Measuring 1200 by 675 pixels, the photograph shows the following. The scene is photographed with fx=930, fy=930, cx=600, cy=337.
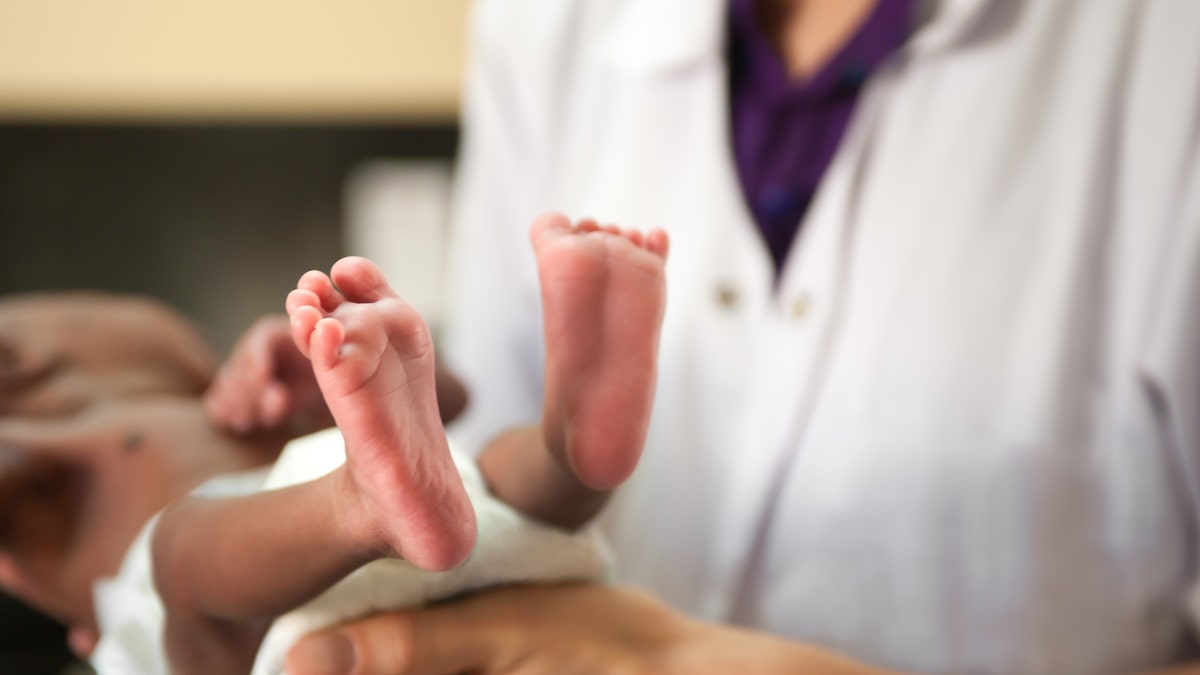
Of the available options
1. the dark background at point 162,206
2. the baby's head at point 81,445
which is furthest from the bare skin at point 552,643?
the dark background at point 162,206

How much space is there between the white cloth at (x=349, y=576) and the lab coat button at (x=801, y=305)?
Answer: 8.5 inches

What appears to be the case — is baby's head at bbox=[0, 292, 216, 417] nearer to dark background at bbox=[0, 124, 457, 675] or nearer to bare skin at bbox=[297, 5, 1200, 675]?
bare skin at bbox=[297, 5, 1200, 675]

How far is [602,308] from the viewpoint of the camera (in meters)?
0.28

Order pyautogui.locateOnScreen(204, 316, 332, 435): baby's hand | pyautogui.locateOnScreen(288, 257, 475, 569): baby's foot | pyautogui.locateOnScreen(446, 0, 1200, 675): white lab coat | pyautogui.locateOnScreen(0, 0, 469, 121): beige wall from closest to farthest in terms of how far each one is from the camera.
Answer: pyautogui.locateOnScreen(288, 257, 475, 569): baby's foot
pyautogui.locateOnScreen(204, 316, 332, 435): baby's hand
pyautogui.locateOnScreen(446, 0, 1200, 675): white lab coat
pyautogui.locateOnScreen(0, 0, 469, 121): beige wall

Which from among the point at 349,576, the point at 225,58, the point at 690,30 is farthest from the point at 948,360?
the point at 225,58

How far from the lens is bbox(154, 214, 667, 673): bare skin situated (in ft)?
0.72

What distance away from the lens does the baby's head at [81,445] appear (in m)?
0.37

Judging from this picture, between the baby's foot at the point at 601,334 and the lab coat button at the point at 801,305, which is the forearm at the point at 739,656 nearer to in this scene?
the baby's foot at the point at 601,334

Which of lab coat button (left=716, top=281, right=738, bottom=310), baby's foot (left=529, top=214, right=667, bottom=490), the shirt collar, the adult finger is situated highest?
the shirt collar

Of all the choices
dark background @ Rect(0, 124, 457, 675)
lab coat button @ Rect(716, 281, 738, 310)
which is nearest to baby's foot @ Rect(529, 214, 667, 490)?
lab coat button @ Rect(716, 281, 738, 310)

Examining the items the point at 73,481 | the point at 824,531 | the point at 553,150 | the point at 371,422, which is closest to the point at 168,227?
the point at 553,150

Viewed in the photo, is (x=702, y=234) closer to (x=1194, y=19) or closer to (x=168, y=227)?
(x=1194, y=19)

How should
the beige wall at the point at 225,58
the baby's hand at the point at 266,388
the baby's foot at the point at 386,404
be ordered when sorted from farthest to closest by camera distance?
the beige wall at the point at 225,58 < the baby's hand at the point at 266,388 < the baby's foot at the point at 386,404

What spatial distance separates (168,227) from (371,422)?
3.77 feet
